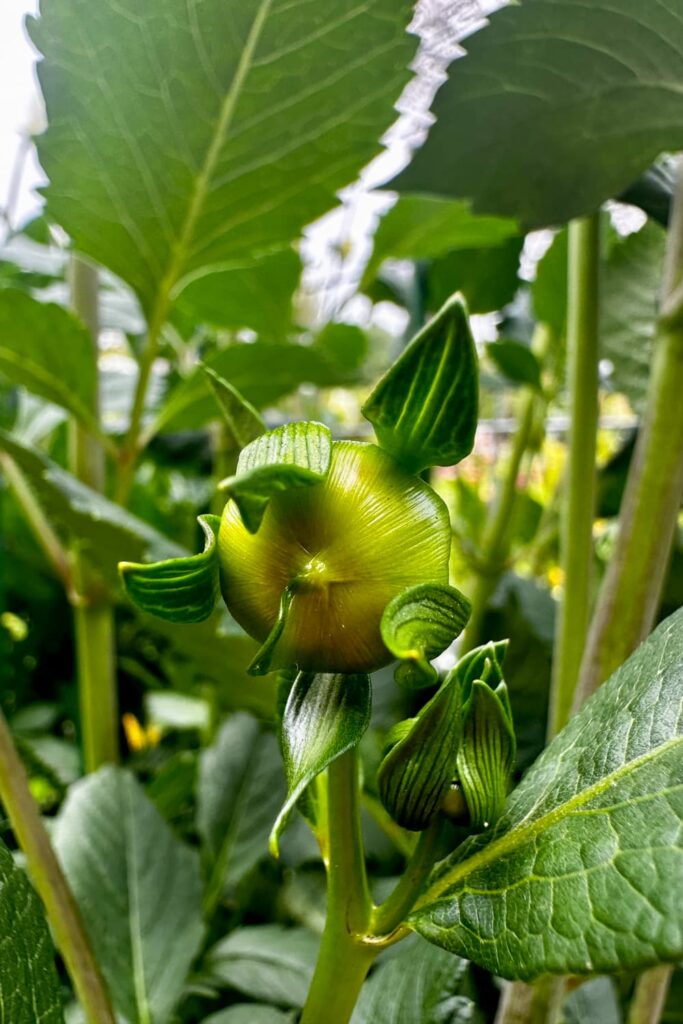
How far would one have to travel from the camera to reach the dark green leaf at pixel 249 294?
461 mm

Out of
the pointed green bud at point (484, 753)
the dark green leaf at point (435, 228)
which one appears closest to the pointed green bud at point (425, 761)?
the pointed green bud at point (484, 753)

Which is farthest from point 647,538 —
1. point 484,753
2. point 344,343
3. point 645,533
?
point 344,343

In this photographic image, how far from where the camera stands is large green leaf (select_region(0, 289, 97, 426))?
36 centimetres

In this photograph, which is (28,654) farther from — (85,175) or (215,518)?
(215,518)

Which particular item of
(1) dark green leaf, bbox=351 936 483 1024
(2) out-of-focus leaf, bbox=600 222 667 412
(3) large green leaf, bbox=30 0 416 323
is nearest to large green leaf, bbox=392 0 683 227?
(3) large green leaf, bbox=30 0 416 323

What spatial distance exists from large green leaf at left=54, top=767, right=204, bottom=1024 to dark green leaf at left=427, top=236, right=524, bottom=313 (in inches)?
11.9

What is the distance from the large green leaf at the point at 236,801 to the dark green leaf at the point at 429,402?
11.6 inches

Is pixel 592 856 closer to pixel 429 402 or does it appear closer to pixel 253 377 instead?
pixel 429 402

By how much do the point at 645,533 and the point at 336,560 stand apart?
0.17 m

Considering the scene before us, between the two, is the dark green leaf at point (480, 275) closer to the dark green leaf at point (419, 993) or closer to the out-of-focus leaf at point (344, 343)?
the out-of-focus leaf at point (344, 343)

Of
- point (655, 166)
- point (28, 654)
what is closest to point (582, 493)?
point (655, 166)

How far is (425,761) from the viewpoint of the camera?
148 mm

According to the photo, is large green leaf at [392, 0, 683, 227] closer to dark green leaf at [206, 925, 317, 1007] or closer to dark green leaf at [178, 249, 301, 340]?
dark green leaf at [178, 249, 301, 340]

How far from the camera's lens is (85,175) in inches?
12.3
